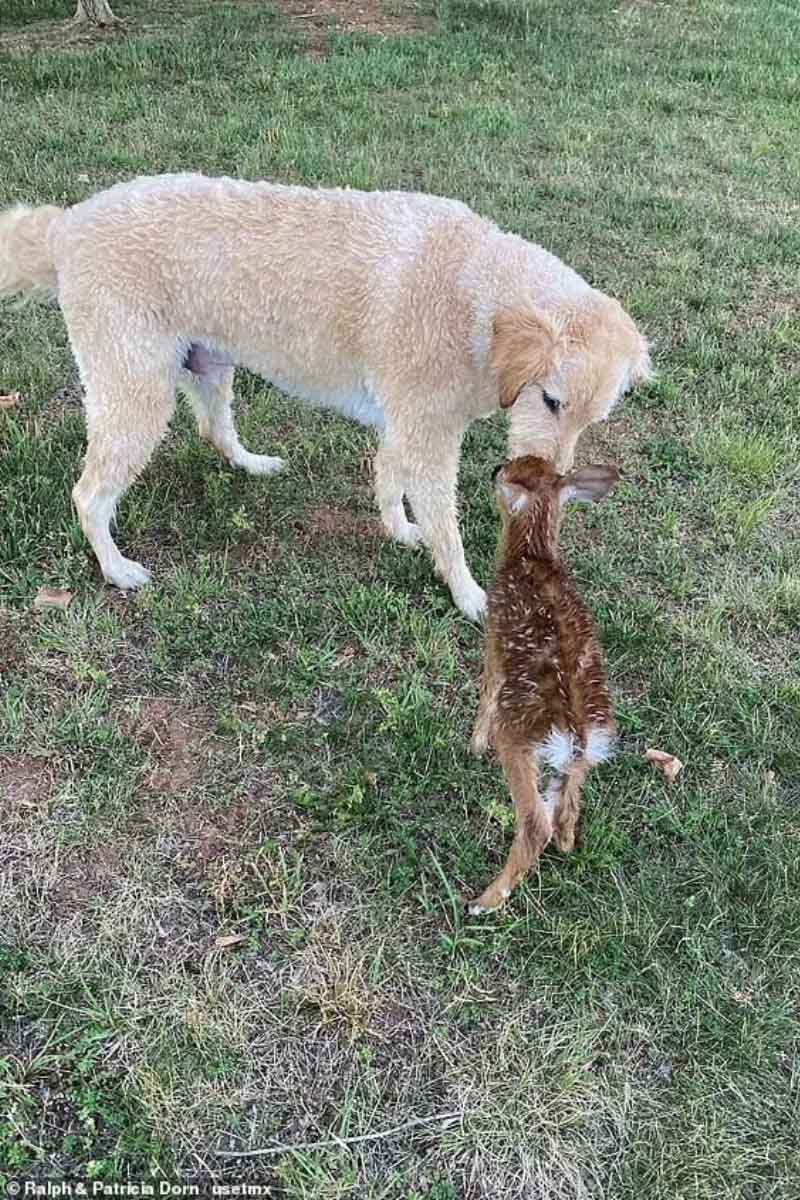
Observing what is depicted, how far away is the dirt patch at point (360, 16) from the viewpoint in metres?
10.1

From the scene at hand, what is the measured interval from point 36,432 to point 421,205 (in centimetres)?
187

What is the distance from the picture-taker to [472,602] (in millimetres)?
3391

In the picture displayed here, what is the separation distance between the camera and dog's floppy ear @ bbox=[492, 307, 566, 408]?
2.67m

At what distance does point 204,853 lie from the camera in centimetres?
259

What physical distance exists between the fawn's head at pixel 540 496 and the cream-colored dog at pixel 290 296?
11.2 inches

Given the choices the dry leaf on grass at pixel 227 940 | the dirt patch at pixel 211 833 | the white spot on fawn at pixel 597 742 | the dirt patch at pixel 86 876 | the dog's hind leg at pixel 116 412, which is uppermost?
the dog's hind leg at pixel 116 412

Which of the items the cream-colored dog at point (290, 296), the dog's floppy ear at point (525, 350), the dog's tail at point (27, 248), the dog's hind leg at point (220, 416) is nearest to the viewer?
the dog's floppy ear at point (525, 350)

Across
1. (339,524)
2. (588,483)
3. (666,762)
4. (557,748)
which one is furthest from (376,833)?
(339,524)

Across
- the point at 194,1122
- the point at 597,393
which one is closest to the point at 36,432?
the point at 597,393

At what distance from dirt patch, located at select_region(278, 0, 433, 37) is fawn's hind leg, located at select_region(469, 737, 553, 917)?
388 inches

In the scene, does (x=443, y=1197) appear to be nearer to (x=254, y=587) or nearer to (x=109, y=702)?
(x=109, y=702)

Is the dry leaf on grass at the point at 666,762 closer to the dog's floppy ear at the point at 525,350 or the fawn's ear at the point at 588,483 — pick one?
the fawn's ear at the point at 588,483

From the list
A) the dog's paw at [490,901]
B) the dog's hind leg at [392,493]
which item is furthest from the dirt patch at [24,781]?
the dog's hind leg at [392,493]

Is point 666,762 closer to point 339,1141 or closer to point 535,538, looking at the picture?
point 535,538
